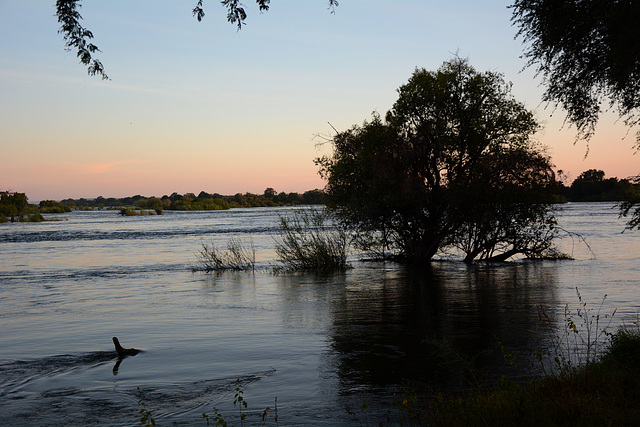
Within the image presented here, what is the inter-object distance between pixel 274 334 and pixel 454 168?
59.4 ft

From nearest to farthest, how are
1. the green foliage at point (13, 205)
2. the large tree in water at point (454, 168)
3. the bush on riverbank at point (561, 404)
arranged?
the bush on riverbank at point (561, 404) < the large tree in water at point (454, 168) < the green foliage at point (13, 205)

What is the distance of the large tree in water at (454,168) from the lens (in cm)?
2977

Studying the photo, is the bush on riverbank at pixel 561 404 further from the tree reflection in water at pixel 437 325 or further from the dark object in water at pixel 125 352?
the dark object in water at pixel 125 352

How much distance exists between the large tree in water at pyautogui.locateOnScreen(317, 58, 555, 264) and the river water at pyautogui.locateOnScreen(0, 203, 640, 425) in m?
2.56

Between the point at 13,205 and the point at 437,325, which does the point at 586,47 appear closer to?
the point at 437,325

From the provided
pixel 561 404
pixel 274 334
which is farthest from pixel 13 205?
pixel 561 404

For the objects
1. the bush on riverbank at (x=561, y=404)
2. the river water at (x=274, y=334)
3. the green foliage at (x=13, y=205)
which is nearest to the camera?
the bush on riverbank at (x=561, y=404)

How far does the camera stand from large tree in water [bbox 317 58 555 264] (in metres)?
29.8

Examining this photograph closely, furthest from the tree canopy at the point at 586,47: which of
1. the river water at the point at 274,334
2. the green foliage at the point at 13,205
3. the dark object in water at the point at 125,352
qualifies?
the green foliage at the point at 13,205

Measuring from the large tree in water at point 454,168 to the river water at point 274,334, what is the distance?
2.56m

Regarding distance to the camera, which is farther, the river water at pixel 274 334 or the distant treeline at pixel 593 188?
the distant treeline at pixel 593 188

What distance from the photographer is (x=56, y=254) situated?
153ft

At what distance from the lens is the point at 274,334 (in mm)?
16375

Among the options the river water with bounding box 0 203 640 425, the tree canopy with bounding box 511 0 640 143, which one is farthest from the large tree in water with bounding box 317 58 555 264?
→ the tree canopy with bounding box 511 0 640 143
